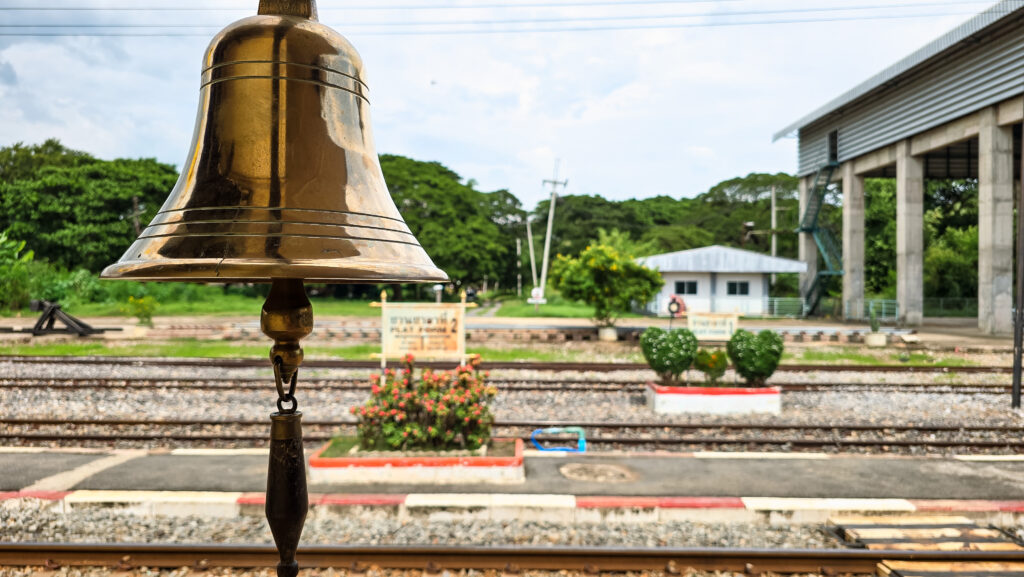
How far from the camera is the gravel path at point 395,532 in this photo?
4996 millimetres

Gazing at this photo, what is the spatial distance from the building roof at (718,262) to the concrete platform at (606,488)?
95.8 ft

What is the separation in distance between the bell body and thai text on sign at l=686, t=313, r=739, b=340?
1317 cm

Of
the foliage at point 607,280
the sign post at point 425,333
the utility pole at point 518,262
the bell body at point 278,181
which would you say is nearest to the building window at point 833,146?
the foliage at point 607,280

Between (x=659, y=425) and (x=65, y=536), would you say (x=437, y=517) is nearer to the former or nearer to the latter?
(x=65, y=536)

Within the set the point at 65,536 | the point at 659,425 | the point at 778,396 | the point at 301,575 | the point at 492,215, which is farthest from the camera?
the point at 492,215

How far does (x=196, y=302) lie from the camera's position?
123 ft

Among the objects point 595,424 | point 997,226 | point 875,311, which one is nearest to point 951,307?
point 875,311

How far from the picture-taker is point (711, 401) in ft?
33.7

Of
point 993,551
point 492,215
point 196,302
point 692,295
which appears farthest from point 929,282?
point 196,302

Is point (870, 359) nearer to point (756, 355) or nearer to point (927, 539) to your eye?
point (756, 355)

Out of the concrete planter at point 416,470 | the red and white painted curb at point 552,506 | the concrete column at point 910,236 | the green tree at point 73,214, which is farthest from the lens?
the green tree at point 73,214

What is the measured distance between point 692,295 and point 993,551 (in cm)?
3261

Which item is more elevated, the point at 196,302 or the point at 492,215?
the point at 492,215

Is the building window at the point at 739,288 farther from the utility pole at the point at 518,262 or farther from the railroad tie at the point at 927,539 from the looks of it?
the railroad tie at the point at 927,539
